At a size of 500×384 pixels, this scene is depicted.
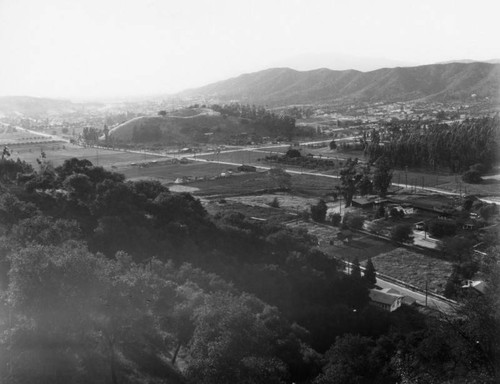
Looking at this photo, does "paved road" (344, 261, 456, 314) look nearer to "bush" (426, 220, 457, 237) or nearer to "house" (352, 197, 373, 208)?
"bush" (426, 220, 457, 237)

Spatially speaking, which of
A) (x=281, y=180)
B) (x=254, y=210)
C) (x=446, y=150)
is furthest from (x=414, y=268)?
(x=446, y=150)

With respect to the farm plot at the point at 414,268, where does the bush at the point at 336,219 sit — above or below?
above

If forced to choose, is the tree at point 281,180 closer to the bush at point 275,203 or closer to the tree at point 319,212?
the bush at point 275,203

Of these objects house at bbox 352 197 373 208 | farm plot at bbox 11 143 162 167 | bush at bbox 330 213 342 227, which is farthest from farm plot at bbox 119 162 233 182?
bush at bbox 330 213 342 227

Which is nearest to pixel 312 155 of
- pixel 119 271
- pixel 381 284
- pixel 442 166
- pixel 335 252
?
pixel 442 166

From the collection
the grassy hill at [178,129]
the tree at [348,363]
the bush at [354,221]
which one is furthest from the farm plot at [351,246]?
the grassy hill at [178,129]

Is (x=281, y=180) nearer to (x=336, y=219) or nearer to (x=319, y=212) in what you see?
(x=319, y=212)
